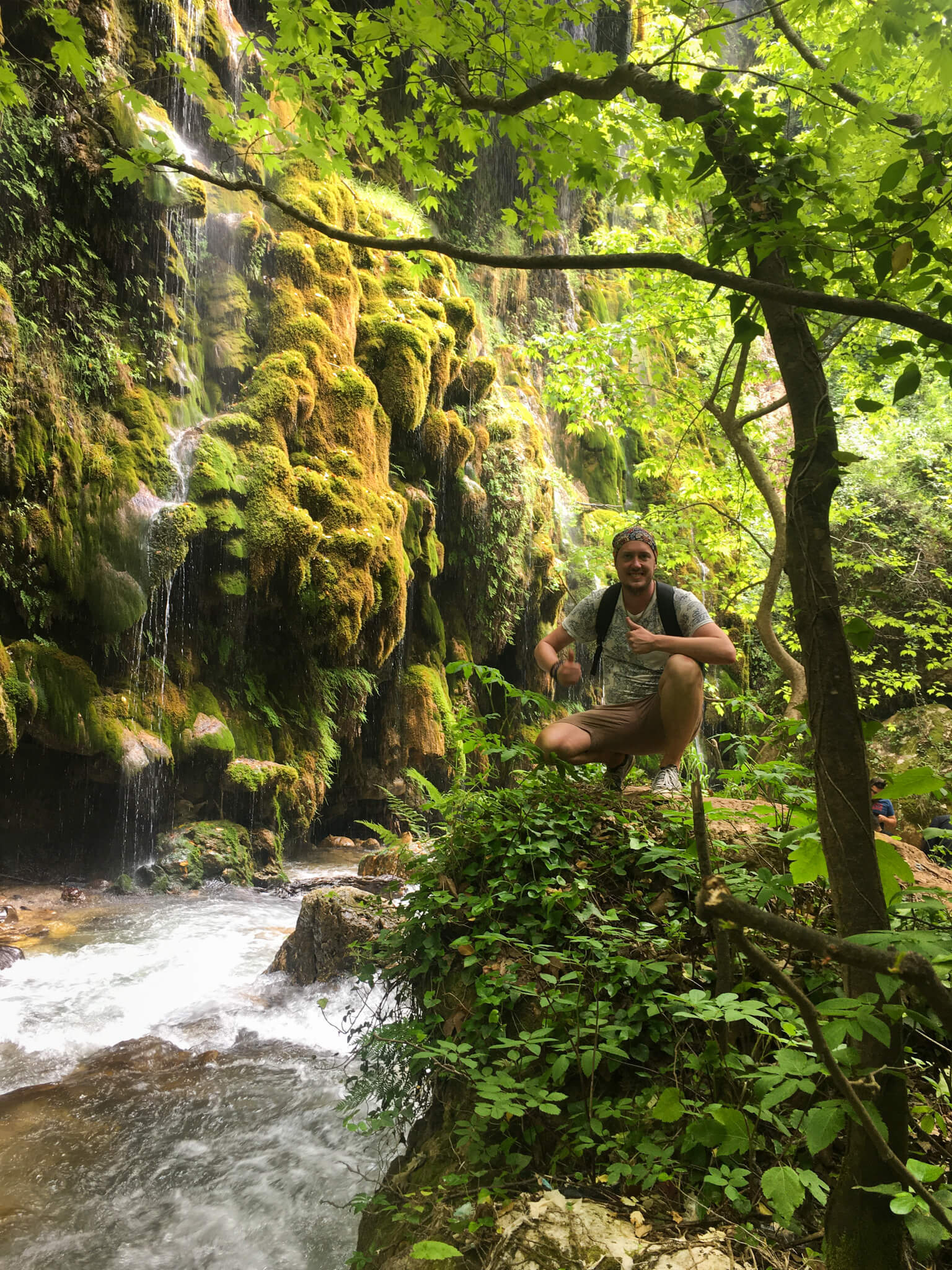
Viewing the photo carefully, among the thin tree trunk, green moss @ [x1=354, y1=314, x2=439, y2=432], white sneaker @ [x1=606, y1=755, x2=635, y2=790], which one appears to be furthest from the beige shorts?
green moss @ [x1=354, y1=314, x2=439, y2=432]

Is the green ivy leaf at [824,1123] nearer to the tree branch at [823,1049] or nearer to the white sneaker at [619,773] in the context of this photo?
the tree branch at [823,1049]

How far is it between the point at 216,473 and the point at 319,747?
395cm

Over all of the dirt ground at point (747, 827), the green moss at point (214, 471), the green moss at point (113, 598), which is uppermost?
the green moss at point (214, 471)

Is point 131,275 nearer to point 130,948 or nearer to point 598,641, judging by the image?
point 130,948

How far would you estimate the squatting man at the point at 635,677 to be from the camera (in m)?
3.34

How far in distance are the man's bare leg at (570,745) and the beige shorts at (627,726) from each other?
22 millimetres

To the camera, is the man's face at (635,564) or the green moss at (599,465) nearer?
the man's face at (635,564)

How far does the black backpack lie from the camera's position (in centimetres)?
340

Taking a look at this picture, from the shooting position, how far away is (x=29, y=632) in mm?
7551

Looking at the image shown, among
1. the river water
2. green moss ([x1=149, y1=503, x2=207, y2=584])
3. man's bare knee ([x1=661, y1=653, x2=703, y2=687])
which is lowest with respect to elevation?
the river water

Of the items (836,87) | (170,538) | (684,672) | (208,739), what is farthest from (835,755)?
(170,538)

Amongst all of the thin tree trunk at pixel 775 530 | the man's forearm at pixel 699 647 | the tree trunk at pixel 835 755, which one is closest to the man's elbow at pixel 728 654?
the man's forearm at pixel 699 647

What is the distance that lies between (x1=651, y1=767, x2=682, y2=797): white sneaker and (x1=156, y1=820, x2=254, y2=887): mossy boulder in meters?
6.46

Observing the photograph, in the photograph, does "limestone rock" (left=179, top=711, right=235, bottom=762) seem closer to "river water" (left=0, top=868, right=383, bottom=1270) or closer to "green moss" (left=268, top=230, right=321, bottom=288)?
"river water" (left=0, top=868, right=383, bottom=1270)
